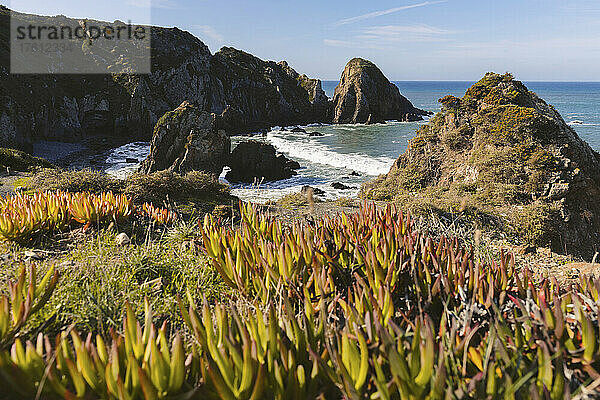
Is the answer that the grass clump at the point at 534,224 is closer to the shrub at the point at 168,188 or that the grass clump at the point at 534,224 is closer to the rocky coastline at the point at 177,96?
the shrub at the point at 168,188

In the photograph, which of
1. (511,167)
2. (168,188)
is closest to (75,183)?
(168,188)

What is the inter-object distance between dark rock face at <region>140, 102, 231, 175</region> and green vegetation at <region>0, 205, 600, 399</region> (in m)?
21.9

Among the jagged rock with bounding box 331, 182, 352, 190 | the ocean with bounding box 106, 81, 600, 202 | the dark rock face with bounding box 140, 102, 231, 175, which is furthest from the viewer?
the ocean with bounding box 106, 81, 600, 202

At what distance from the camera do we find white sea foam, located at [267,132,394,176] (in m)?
30.9

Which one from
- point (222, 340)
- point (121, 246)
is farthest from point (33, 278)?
point (121, 246)

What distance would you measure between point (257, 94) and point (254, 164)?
38.6 metres

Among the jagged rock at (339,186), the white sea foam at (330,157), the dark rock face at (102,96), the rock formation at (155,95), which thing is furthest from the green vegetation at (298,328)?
the dark rock face at (102,96)

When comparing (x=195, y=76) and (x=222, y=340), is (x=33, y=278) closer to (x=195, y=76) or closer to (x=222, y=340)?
(x=222, y=340)

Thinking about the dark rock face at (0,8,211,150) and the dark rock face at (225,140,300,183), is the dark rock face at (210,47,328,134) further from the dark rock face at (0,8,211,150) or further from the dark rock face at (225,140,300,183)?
the dark rock face at (225,140,300,183)

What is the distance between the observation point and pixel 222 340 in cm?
174

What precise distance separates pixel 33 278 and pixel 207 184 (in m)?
8.58

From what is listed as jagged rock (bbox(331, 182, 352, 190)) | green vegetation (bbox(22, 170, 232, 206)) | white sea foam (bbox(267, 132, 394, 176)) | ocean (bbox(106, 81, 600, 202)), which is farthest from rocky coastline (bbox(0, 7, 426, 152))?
green vegetation (bbox(22, 170, 232, 206))

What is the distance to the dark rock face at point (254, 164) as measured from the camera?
27.5m

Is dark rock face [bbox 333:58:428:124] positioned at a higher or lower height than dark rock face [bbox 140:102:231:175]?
higher
